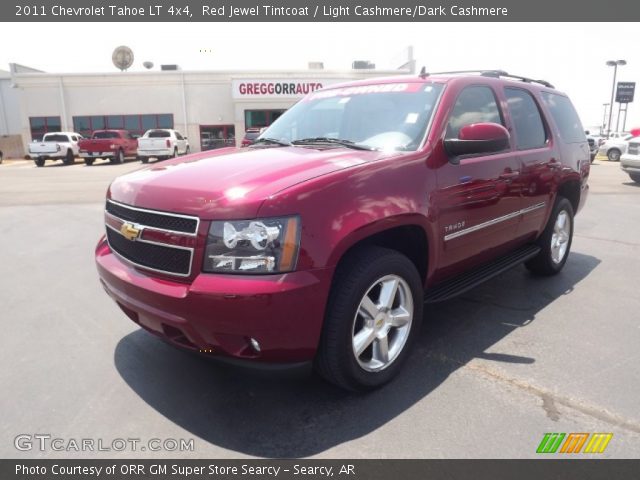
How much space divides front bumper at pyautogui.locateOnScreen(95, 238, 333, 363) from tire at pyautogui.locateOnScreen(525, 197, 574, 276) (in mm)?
3327

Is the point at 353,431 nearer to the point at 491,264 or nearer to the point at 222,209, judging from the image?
the point at 222,209

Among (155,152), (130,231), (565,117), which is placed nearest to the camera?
(130,231)

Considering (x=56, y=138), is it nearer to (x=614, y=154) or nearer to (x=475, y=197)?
(x=475, y=197)

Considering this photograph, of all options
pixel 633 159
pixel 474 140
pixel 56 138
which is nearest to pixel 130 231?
pixel 474 140

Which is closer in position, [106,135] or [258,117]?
[106,135]

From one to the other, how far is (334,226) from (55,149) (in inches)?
1091

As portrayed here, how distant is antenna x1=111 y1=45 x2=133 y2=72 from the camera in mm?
34156

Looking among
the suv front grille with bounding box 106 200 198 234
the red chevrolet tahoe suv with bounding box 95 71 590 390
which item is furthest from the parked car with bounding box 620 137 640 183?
the suv front grille with bounding box 106 200 198 234

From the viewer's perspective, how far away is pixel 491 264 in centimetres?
419

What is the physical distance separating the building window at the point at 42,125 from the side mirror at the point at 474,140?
3473 centimetres

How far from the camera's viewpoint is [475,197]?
353cm
